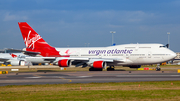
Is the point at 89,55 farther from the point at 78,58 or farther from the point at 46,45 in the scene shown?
the point at 46,45

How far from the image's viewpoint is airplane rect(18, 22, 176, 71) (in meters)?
52.1

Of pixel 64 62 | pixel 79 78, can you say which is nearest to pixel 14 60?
pixel 64 62

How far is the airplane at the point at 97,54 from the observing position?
171 ft

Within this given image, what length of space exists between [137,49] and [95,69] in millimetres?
10243

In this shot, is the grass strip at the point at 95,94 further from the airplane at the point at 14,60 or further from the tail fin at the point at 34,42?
the airplane at the point at 14,60

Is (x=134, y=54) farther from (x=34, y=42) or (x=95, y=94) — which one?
(x=95, y=94)

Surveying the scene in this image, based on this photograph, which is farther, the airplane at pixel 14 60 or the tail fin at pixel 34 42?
the airplane at pixel 14 60

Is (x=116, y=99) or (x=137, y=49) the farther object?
(x=137, y=49)

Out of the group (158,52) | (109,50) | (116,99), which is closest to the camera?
(116,99)

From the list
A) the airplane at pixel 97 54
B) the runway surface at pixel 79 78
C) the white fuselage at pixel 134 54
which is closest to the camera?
the runway surface at pixel 79 78

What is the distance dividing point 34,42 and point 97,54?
1516 centimetres

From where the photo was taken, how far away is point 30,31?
58.9m

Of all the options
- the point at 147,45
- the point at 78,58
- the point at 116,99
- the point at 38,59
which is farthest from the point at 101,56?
the point at 116,99

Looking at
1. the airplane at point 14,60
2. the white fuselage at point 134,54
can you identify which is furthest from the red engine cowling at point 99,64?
the airplane at point 14,60
